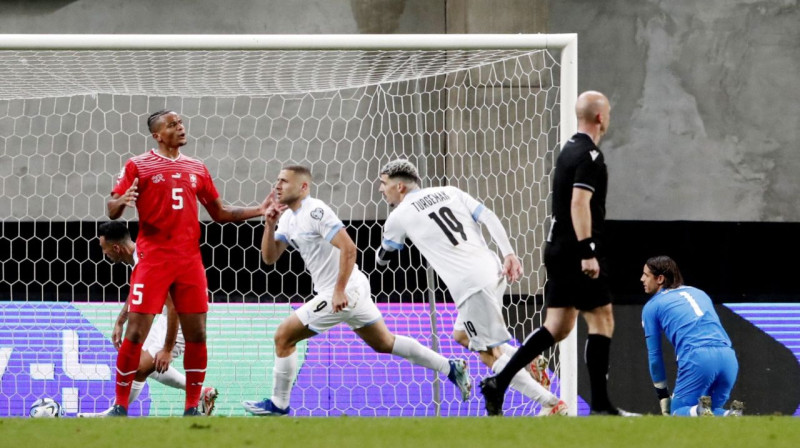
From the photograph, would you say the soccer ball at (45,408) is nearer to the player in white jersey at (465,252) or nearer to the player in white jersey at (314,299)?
the player in white jersey at (314,299)

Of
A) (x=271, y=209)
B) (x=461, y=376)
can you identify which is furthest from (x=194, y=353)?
(x=461, y=376)

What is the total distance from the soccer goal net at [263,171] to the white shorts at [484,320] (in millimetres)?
750

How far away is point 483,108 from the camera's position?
969 centimetres

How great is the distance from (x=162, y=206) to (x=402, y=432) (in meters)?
2.56

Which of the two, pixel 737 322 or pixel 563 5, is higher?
pixel 563 5

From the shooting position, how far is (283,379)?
668 centimetres

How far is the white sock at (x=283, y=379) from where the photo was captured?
6676mm

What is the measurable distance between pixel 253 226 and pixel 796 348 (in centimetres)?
484

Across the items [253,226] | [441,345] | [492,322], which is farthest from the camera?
[253,226]

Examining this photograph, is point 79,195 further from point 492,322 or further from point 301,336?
point 492,322

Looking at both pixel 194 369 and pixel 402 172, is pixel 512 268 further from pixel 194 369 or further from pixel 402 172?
pixel 194 369

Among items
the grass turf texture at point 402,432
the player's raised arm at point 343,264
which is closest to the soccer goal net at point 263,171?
the player's raised arm at point 343,264

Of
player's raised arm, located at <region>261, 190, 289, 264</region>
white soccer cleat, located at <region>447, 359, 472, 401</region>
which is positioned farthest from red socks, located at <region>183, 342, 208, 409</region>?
white soccer cleat, located at <region>447, 359, 472, 401</region>

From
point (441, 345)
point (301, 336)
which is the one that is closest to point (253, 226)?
point (441, 345)
